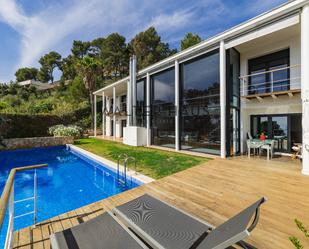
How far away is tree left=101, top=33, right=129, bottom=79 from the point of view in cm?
3111

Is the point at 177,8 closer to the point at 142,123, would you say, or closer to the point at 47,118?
the point at 142,123

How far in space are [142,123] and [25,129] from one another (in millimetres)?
13107

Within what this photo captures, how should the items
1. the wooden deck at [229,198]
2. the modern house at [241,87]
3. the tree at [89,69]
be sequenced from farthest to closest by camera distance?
1. the tree at [89,69]
2. the modern house at [241,87]
3. the wooden deck at [229,198]

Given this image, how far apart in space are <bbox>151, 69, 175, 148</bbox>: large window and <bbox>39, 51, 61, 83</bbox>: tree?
41.3 metres

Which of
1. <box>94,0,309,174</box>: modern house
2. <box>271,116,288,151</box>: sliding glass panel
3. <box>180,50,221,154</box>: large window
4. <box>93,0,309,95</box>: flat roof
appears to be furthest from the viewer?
<box>180,50,221,154</box>: large window

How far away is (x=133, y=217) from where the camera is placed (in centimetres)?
285

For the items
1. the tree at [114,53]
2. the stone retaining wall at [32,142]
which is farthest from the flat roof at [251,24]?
the tree at [114,53]

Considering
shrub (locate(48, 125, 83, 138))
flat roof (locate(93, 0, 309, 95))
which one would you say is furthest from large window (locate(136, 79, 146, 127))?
shrub (locate(48, 125, 83, 138))

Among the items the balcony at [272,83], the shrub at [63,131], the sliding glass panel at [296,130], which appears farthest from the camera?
the shrub at [63,131]

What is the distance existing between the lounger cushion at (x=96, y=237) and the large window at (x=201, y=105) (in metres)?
7.88

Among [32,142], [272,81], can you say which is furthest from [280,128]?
[32,142]

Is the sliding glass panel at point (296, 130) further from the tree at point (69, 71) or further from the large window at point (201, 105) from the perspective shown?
the tree at point (69, 71)

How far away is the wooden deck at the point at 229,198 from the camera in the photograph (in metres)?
2.98

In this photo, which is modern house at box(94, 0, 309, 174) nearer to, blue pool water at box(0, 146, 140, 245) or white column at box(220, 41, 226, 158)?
white column at box(220, 41, 226, 158)
